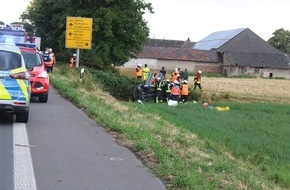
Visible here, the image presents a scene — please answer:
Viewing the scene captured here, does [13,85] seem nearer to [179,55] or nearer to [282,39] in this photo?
[179,55]

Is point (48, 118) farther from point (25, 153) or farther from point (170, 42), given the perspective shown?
point (170, 42)

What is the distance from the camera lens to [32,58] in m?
16.0

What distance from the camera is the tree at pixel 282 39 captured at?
123 m

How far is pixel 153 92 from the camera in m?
30.1

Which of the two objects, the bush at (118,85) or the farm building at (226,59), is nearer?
the bush at (118,85)

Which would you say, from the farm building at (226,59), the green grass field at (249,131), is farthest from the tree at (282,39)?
the green grass field at (249,131)

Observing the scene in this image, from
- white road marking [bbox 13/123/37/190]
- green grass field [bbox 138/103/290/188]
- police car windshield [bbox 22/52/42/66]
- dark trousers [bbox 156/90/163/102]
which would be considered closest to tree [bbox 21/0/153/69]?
dark trousers [bbox 156/90/163/102]

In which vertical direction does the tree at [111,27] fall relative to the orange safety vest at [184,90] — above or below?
above

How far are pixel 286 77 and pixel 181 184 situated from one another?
88.3 meters

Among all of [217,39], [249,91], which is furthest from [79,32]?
[217,39]

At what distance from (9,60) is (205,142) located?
193 inches

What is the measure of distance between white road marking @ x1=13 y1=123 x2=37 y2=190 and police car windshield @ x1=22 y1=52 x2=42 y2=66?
21.6 ft

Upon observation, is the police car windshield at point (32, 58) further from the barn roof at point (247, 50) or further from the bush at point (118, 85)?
the barn roof at point (247, 50)

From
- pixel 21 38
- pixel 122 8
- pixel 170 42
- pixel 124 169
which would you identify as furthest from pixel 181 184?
pixel 170 42
